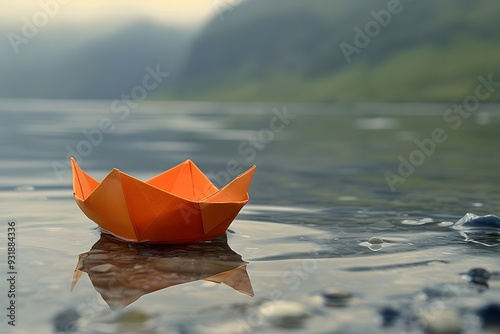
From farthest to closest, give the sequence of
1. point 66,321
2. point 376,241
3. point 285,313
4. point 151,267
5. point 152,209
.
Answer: point 376,241
point 152,209
point 151,267
point 285,313
point 66,321

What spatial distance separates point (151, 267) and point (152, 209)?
2.53ft

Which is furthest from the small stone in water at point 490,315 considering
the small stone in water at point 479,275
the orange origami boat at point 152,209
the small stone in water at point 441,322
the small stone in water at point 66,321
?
the orange origami boat at point 152,209

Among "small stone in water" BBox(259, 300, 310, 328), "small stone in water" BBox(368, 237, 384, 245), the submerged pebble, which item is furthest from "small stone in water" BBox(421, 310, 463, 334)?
"small stone in water" BBox(368, 237, 384, 245)

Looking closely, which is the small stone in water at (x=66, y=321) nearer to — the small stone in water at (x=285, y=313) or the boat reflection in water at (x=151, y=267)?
the boat reflection in water at (x=151, y=267)

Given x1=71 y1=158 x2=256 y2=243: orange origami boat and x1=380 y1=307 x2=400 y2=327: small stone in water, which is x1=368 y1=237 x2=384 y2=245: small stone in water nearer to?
x1=71 y1=158 x2=256 y2=243: orange origami boat

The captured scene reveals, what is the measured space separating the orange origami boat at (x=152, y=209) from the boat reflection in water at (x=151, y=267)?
0.15m

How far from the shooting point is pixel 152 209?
274 inches

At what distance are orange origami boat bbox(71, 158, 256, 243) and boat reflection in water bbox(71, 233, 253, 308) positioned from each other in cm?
15

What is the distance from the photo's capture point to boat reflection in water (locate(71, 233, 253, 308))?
225 inches

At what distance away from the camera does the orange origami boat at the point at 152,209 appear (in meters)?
6.89

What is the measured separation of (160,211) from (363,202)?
5.22 meters

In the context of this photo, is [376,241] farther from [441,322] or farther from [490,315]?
[441,322]

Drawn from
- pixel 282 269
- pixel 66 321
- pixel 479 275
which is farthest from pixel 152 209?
pixel 479 275

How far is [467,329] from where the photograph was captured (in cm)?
461
